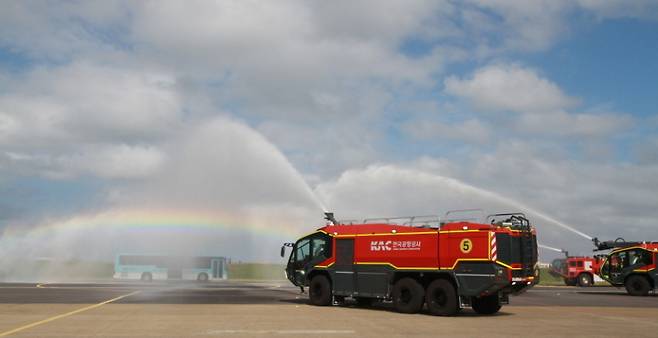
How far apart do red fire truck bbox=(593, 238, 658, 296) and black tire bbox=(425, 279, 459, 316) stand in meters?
22.3

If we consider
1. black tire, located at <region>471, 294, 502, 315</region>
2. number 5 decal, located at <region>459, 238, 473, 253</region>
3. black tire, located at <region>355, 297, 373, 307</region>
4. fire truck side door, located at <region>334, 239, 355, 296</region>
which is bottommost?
black tire, located at <region>355, 297, 373, 307</region>

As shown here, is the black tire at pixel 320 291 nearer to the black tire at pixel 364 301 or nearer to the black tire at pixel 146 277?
the black tire at pixel 364 301

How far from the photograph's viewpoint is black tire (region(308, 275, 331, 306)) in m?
25.2

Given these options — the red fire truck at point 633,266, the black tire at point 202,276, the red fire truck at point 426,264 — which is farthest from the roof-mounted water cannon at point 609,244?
the black tire at point 202,276

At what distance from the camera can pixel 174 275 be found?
66.5m

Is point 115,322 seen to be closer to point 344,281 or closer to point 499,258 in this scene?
point 344,281

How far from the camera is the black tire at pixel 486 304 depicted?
73.8ft

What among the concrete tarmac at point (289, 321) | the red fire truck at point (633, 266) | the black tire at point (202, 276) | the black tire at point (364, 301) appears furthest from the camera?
the black tire at point (202, 276)

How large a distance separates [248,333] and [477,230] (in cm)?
959

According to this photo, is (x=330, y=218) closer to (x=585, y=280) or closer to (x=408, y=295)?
(x=408, y=295)

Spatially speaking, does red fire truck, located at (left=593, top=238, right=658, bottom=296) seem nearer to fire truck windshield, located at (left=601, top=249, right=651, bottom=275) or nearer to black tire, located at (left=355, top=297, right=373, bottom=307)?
fire truck windshield, located at (left=601, top=249, right=651, bottom=275)

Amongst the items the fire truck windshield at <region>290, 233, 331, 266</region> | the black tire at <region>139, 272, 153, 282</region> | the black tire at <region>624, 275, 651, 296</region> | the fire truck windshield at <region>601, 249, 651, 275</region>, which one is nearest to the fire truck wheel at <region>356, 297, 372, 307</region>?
the fire truck windshield at <region>290, 233, 331, 266</region>

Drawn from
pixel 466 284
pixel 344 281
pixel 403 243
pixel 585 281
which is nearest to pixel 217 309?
pixel 344 281

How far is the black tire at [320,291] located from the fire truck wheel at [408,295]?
353cm
